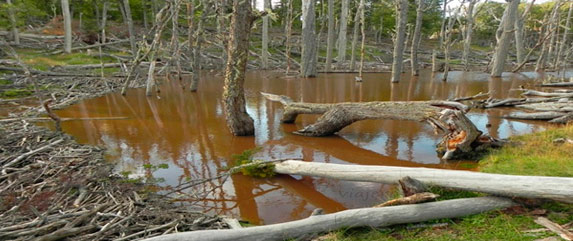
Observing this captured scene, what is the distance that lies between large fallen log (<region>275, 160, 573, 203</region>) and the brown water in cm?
46

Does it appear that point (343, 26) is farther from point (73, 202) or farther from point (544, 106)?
point (73, 202)

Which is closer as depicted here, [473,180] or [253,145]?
[473,180]

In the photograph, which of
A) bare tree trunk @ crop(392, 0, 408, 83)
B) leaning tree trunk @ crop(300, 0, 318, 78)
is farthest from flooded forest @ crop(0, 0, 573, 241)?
leaning tree trunk @ crop(300, 0, 318, 78)

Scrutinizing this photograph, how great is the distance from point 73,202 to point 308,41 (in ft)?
63.8

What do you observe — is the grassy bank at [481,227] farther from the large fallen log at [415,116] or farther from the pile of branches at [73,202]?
the large fallen log at [415,116]

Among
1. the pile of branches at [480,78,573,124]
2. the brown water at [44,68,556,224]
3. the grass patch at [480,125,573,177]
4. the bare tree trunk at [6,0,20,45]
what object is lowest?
the brown water at [44,68,556,224]

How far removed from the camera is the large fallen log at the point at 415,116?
266 inches

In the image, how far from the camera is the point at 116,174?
6027mm

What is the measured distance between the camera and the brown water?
17.5 ft

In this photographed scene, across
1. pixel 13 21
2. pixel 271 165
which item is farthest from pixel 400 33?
pixel 13 21

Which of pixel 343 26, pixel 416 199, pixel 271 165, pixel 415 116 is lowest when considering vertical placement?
pixel 271 165

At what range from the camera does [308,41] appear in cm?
2259

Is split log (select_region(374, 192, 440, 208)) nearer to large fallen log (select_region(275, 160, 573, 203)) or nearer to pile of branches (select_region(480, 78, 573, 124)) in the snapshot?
large fallen log (select_region(275, 160, 573, 203))

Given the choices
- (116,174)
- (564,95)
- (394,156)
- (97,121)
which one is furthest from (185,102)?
(564,95)
